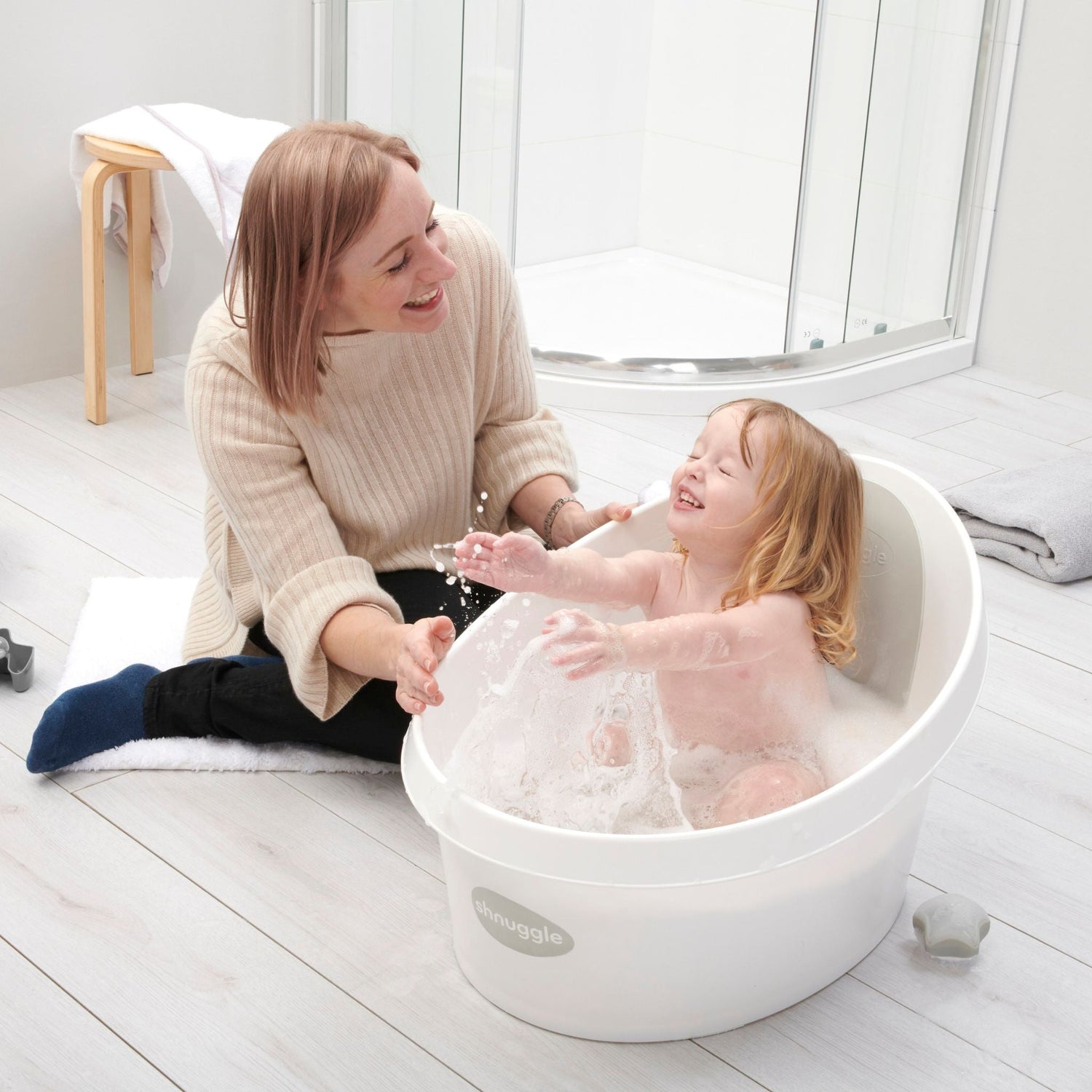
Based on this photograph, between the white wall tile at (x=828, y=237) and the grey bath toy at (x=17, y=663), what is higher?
the white wall tile at (x=828, y=237)

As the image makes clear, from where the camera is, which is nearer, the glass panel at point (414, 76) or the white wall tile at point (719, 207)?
the glass panel at point (414, 76)

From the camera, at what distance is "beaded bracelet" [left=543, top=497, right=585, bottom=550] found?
1.62 metres

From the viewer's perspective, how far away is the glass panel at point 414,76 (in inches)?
105

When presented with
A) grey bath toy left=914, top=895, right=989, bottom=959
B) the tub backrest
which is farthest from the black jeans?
grey bath toy left=914, top=895, right=989, bottom=959

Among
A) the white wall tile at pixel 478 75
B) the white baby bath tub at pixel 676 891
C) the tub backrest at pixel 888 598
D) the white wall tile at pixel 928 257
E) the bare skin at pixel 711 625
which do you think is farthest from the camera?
the white wall tile at pixel 928 257

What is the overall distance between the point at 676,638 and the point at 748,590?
0.41 ft

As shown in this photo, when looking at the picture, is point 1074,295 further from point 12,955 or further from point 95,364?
point 12,955

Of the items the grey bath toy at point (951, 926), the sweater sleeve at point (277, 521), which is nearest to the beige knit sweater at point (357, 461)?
the sweater sleeve at point (277, 521)

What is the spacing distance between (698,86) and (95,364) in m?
1.93

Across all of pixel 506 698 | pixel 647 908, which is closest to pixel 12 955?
pixel 506 698

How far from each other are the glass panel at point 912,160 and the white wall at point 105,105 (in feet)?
4.08

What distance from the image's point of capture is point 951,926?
130 cm

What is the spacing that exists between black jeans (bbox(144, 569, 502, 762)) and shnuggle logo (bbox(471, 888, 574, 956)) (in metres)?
0.39

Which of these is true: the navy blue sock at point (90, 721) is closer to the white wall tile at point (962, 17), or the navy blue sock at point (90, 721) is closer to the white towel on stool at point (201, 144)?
the white towel on stool at point (201, 144)
